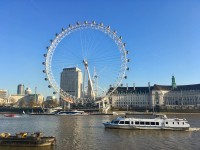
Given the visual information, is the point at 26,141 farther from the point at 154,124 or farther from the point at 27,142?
the point at 154,124

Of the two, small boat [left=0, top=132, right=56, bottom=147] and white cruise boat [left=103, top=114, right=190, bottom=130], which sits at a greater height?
white cruise boat [left=103, top=114, right=190, bottom=130]

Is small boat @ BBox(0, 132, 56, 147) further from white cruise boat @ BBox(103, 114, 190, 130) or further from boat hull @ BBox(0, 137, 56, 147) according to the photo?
white cruise boat @ BBox(103, 114, 190, 130)

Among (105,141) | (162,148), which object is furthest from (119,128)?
(162,148)

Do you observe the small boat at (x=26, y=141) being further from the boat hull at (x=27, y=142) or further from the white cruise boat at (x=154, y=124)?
the white cruise boat at (x=154, y=124)

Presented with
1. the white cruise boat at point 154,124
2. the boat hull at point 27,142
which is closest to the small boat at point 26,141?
the boat hull at point 27,142

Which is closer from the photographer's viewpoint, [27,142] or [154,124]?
[27,142]

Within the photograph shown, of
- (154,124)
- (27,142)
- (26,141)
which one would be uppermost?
(154,124)

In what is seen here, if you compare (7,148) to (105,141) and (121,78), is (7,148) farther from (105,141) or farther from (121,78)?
(121,78)

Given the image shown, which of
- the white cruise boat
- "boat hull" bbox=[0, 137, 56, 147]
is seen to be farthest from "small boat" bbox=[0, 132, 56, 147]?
the white cruise boat

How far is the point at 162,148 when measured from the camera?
34062 millimetres

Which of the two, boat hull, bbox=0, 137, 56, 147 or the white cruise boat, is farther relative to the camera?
the white cruise boat

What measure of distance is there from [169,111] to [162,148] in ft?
455

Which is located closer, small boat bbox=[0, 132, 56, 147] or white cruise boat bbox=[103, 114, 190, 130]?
small boat bbox=[0, 132, 56, 147]

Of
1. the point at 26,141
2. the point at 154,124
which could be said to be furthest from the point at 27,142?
the point at 154,124
